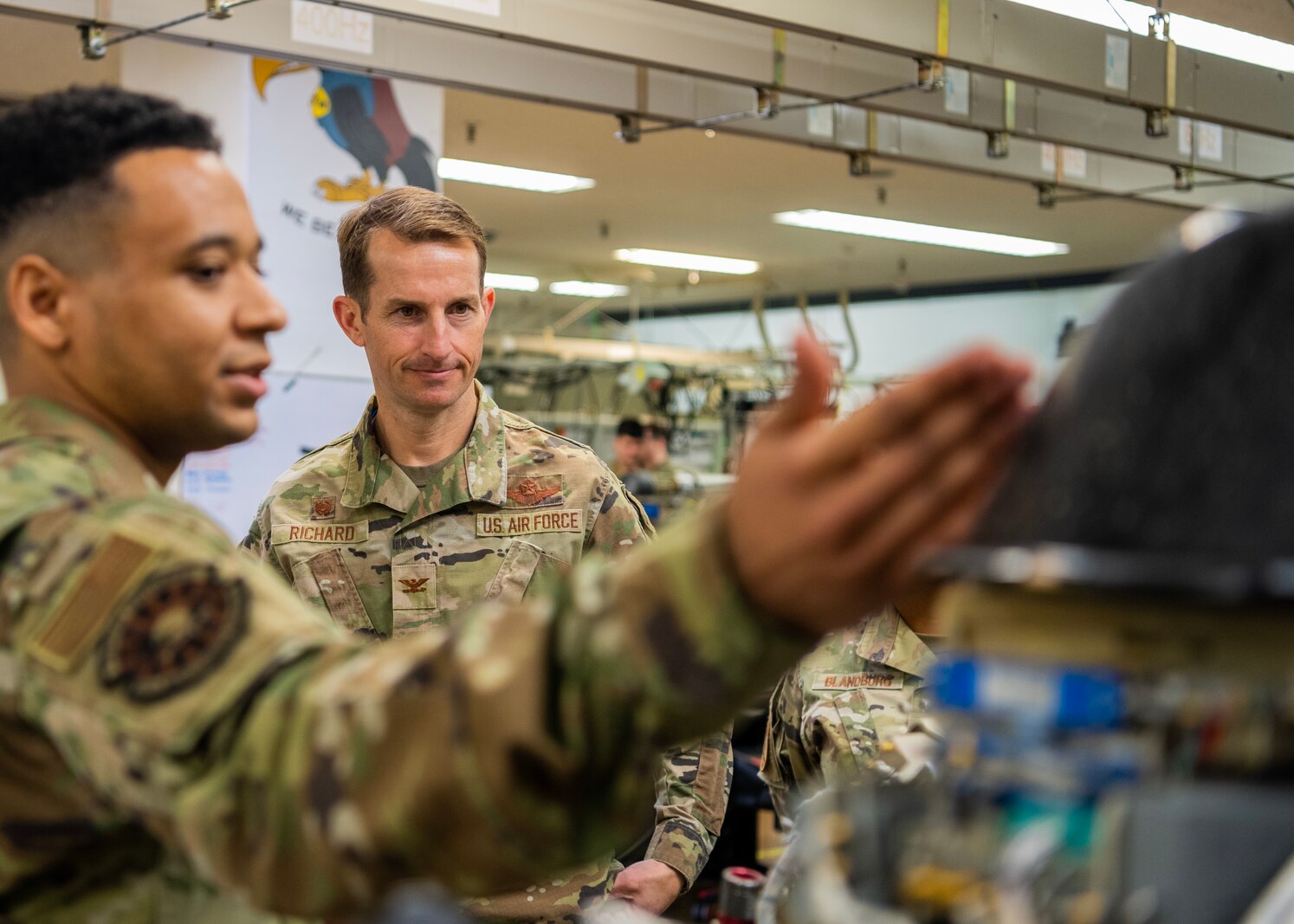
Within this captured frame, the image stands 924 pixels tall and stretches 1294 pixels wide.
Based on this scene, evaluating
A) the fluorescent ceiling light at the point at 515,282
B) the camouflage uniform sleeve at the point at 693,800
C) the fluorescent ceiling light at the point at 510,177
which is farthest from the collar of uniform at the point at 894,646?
the fluorescent ceiling light at the point at 515,282

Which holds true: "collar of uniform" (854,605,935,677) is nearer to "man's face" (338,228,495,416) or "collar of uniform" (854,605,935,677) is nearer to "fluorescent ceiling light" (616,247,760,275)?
"man's face" (338,228,495,416)

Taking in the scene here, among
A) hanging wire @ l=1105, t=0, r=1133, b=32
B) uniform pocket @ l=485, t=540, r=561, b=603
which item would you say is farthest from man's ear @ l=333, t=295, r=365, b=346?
hanging wire @ l=1105, t=0, r=1133, b=32

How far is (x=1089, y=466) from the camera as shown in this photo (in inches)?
23.0

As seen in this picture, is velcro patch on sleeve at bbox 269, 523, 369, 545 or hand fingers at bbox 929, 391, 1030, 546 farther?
velcro patch on sleeve at bbox 269, 523, 369, 545

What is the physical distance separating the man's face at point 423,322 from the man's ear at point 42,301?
1157 mm

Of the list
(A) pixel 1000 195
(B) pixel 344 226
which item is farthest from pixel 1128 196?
(B) pixel 344 226

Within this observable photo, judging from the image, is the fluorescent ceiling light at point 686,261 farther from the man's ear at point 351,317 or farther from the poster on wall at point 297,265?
the man's ear at point 351,317

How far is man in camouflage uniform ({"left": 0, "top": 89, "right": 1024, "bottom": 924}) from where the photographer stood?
2.19ft

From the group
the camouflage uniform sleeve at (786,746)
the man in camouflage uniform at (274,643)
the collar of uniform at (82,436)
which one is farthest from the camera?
the camouflage uniform sleeve at (786,746)

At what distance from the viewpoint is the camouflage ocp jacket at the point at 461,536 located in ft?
6.82

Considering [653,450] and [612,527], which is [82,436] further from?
[653,450]

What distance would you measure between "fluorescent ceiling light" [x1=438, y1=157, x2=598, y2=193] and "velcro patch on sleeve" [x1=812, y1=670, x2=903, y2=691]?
654cm

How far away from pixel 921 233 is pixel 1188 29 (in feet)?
22.8

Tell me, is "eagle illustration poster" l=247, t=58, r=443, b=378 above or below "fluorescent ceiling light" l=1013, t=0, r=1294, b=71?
below
